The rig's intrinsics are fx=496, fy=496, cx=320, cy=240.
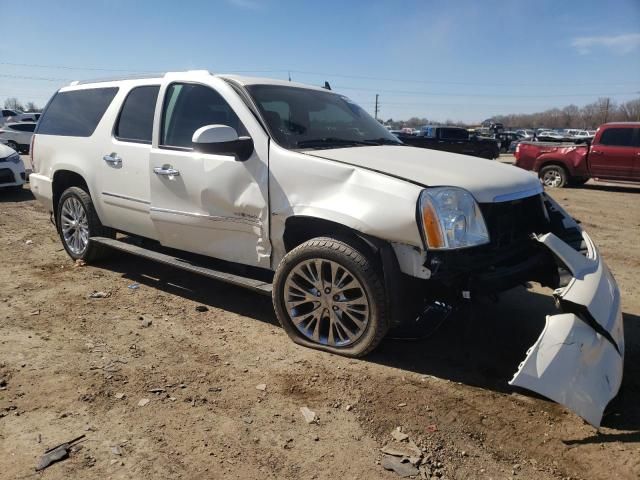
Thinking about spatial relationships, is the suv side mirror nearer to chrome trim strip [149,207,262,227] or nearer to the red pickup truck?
chrome trim strip [149,207,262,227]

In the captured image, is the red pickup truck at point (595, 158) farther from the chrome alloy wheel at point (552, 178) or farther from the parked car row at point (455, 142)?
the parked car row at point (455, 142)

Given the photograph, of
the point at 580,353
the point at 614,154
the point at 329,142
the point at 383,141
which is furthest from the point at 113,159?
the point at 614,154

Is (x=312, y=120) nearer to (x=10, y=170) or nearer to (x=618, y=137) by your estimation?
(x=10, y=170)

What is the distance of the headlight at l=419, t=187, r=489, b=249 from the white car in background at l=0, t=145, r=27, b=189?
9.89 meters

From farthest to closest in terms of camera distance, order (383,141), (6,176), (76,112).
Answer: (6,176), (76,112), (383,141)

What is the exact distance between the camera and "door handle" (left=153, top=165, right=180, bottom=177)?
4.04 metres

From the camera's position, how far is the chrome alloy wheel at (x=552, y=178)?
1379 centimetres

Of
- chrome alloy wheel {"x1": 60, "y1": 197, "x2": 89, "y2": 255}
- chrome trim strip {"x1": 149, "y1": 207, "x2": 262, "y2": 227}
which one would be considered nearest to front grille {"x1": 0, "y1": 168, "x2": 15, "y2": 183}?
chrome alloy wheel {"x1": 60, "y1": 197, "x2": 89, "y2": 255}

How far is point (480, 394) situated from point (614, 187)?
13.7 metres

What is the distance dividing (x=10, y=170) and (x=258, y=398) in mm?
9452

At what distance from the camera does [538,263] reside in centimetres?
325

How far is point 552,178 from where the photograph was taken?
1391 centimetres

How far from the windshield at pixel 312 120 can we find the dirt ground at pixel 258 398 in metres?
1.53

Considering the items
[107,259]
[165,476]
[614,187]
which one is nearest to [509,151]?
[614,187]
